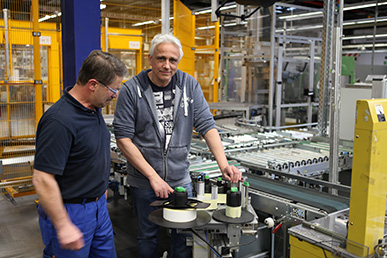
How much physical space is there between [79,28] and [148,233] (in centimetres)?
178

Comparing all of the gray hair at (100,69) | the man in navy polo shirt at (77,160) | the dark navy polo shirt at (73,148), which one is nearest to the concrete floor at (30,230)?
the man in navy polo shirt at (77,160)

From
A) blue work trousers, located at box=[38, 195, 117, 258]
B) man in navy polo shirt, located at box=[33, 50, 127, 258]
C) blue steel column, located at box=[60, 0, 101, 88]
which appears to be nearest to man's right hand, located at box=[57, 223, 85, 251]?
man in navy polo shirt, located at box=[33, 50, 127, 258]

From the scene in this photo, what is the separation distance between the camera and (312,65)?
8.48 metres

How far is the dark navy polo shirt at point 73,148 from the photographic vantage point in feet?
5.54

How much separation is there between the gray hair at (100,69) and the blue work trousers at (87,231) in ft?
2.06

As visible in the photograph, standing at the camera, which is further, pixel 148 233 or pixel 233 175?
pixel 148 233

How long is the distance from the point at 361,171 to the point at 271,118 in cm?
627

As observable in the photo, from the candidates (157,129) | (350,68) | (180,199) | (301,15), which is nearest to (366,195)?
(180,199)

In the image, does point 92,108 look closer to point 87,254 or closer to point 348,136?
point 87,254

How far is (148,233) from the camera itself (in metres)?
2.32

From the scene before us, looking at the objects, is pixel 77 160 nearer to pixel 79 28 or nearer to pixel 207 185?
pixel 207 185

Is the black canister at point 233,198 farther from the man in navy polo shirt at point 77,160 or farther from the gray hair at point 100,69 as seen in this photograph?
the gray hair at point 100,69

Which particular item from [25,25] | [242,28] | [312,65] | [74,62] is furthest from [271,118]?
[74,62]

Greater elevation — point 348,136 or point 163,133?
point 163,133
